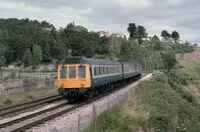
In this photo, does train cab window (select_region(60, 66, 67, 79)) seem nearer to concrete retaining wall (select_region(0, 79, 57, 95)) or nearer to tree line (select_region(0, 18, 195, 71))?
concrete retaining wall (select_region(0, 79, 57, 95))

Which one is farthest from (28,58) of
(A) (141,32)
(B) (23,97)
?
(A) (141,32)

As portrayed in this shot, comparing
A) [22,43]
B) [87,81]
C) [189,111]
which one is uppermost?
[22,43]

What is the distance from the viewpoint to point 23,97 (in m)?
27.2

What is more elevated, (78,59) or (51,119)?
(78,59)

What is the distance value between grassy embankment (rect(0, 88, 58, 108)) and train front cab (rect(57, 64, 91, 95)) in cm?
319

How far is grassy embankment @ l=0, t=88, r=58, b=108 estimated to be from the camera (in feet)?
79.7

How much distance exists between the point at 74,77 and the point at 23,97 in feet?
15.4

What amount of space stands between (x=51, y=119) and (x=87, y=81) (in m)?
7.48

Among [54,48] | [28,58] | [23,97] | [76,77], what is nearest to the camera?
[76,77]

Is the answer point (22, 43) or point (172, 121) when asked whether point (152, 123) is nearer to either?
point (172, 121)

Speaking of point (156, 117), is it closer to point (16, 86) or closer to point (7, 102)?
point (7, 102)

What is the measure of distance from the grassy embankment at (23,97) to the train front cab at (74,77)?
319cm

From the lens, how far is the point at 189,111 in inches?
1043

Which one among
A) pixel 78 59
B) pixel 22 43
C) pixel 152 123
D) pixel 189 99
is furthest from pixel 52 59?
pixel 152 123
